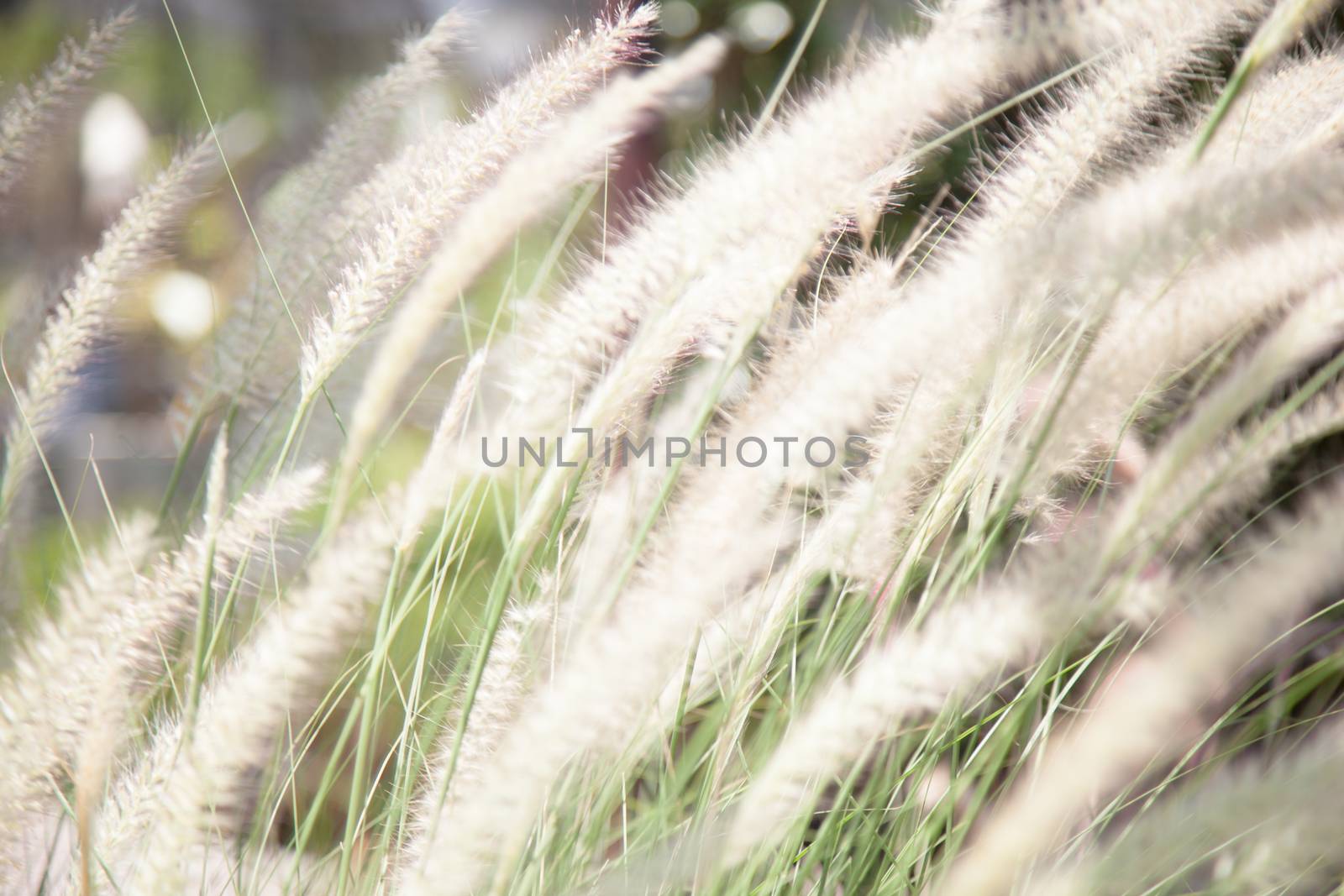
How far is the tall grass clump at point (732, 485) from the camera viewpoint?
351mm

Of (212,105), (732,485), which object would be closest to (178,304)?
(212,105)

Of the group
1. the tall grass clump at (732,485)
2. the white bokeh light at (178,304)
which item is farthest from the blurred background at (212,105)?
the tall grass clump at (732,485)

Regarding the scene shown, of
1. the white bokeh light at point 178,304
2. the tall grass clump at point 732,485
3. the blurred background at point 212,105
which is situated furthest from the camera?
the white bokeh light at point 178,304

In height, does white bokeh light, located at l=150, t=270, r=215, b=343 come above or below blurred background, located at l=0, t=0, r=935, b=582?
below

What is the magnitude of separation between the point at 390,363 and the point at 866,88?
0.27 metres

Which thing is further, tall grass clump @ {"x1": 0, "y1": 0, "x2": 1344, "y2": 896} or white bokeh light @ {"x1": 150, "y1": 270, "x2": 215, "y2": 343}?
white bokeh light @ {"x1": 150, "y1": 270, "x2": 215, "y2": 343}

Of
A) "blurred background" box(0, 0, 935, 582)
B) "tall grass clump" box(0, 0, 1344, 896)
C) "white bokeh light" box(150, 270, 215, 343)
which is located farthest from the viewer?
"white bokeh light" box(150, 270, 215, 343)

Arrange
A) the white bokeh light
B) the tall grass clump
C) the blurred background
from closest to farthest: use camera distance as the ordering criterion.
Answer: the tall grass clump < the blurred background < the white bokeh light

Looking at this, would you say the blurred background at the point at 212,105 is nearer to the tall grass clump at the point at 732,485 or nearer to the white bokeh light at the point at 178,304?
the white bokeh light at the point at 178,304

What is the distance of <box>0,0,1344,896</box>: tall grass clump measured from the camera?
35 cm

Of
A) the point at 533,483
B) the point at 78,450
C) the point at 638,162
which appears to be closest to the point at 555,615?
the point at 533,483

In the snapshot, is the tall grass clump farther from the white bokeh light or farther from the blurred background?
the white bokeh light

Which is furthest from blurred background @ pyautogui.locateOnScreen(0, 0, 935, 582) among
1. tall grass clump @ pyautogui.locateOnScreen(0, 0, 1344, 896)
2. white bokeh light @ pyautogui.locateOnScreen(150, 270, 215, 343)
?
tall grass clump @ pyautogui.locateOnScreen(0, 0, 1344, 896)

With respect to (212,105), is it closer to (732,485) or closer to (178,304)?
(178,304)
